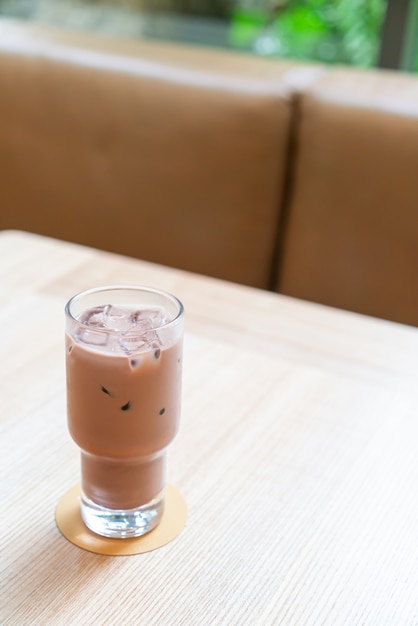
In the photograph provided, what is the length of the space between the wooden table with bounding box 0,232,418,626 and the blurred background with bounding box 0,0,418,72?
133 cm

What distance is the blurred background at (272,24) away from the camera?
220 cm

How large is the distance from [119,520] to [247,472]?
0.52 ft

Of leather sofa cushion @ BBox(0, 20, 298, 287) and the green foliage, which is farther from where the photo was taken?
the green foliage

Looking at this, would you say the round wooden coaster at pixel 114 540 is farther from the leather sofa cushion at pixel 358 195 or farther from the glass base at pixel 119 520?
the leather sofa cushion at pixel 358 195

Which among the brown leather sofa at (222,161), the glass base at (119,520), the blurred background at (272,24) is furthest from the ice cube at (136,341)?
the blurred background at (272,24)

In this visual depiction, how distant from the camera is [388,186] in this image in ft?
5.39

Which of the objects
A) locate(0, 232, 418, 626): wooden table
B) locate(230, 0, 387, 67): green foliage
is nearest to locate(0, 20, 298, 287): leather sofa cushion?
locate(230, 0, 387, 67): green foliage

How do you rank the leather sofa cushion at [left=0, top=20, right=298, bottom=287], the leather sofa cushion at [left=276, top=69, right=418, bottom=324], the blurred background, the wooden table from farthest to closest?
the blurred background, the leather sofa cushion at [left=0, top=20, right=298, bottom=287], the leather sofa cushion at [left=276, top=69, right=418, bottom=324], the wooden table

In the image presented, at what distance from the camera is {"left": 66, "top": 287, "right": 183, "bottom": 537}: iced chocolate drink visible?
0.64m

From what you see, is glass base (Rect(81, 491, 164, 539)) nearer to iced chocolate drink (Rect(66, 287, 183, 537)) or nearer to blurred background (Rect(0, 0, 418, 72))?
iced chocolate drink (Rect(66, 287, 183, 537))

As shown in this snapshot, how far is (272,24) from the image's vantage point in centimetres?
238

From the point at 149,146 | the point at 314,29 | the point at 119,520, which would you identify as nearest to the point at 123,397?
the point at 119,520

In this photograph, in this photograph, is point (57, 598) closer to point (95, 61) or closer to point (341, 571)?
point (341, 571)

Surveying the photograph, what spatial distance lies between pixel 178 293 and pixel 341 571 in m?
0.61
